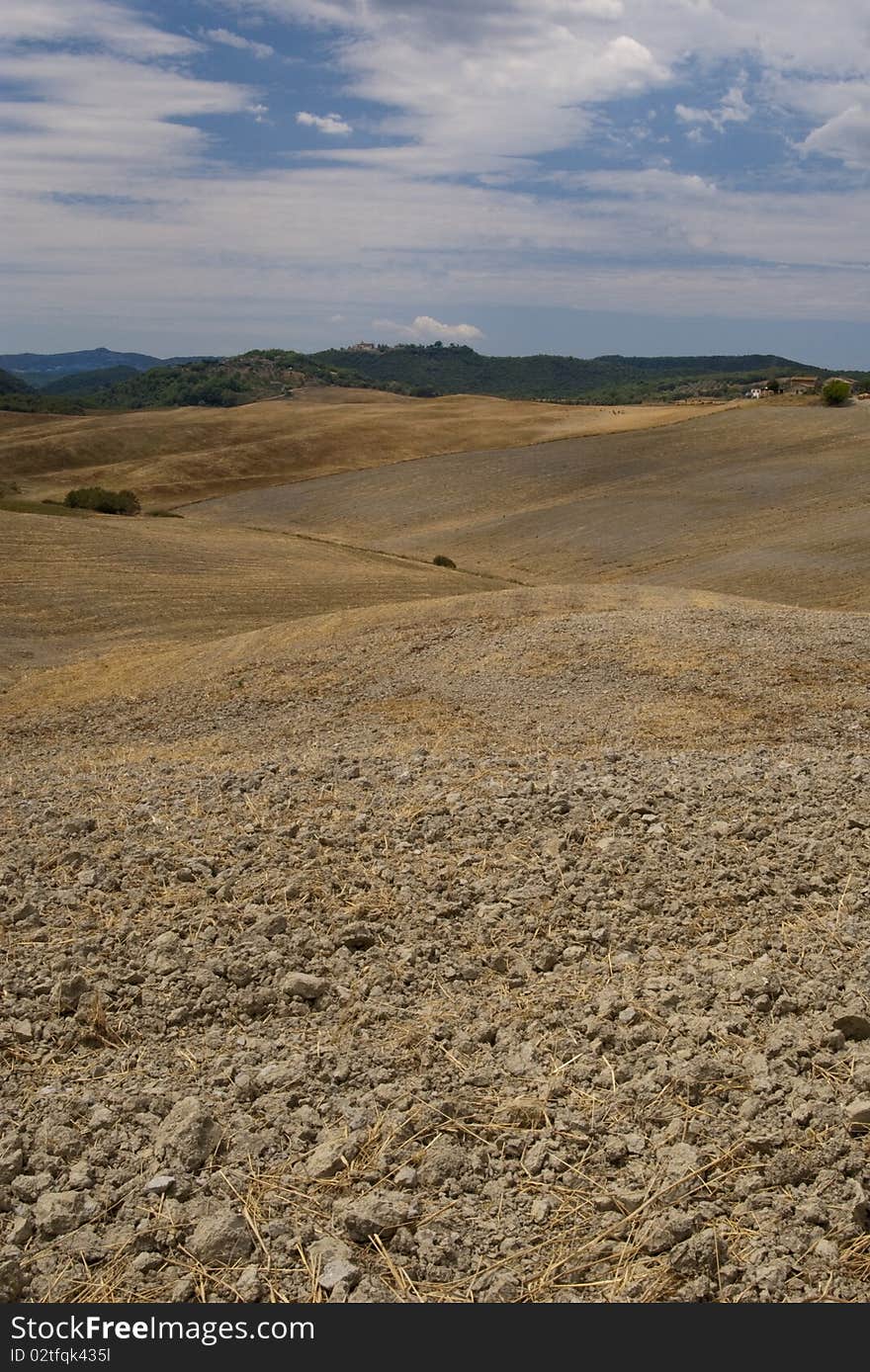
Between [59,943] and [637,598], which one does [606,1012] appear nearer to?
[59,943]

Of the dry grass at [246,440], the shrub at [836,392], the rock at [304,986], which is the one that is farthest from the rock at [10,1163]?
the shrub at [836,392]

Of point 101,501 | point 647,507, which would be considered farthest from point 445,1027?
point 647,507

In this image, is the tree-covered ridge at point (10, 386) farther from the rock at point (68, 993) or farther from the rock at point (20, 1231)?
the rock at point (20, 1231)

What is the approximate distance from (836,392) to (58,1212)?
75139 millimetres

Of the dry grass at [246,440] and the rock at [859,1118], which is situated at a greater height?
the dry grass at [246,440]

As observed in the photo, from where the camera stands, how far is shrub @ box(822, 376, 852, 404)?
6962cm

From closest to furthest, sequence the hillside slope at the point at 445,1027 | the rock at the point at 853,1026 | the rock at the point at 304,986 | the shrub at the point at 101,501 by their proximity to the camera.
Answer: the hillside slope at the point at 445,1027
the rock at the point at 853,1026
the rock at the point at 304,986
the shrub at the point at 101,501

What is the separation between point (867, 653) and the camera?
45.8 feet

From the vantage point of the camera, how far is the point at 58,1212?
149 inches

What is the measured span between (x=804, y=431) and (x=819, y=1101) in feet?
215

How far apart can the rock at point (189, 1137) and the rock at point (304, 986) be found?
835 mm

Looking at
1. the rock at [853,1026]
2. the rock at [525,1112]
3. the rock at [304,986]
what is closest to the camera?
the rock at [525,1112]

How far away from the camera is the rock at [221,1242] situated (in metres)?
3.64

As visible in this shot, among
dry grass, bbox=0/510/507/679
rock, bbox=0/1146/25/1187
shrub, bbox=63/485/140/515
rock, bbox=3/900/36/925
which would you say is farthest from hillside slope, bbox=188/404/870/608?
rock, bbox=0/1146/25/1187
